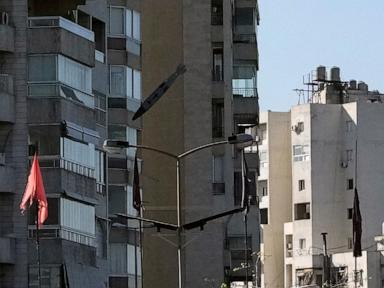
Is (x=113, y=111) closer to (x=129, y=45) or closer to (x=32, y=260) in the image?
(x=129, y=45)

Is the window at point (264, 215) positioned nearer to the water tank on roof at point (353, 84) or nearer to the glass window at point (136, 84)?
the water tank on roof at point (353, 84)

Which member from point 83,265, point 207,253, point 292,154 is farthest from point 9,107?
point 292,154

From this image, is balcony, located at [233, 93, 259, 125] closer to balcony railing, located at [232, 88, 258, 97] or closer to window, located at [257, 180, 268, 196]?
balcony railing, located at [232, 88, 258, 97]

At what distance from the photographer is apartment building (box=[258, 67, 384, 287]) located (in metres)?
142

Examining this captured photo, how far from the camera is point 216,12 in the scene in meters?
86.0

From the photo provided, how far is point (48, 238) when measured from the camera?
58000mm

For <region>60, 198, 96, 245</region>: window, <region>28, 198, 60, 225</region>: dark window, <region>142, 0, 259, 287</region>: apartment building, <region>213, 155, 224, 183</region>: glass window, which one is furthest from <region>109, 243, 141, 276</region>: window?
<region>213, 155, 224, 183</region>: glass window

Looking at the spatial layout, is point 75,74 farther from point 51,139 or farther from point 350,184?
point 350,184

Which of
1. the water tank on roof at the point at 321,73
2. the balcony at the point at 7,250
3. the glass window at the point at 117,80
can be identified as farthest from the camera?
the water tank on roof at the point at 321,73

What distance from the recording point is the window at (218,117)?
84562 mm

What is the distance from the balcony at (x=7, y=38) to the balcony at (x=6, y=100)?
30.8 inches

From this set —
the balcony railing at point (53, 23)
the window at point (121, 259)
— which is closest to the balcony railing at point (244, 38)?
the window at point (121, 259)

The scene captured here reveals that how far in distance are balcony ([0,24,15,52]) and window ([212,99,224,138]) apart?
2685 cm

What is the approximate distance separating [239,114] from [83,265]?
27310 mm
